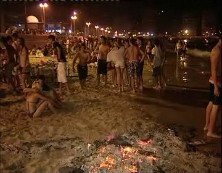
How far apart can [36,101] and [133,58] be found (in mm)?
4381

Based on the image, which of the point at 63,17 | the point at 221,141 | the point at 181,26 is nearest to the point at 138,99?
the point at 221,141

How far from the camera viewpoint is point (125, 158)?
5.78 metres

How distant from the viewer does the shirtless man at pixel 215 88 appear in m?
6.14

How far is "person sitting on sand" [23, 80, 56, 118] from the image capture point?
8.50 meters

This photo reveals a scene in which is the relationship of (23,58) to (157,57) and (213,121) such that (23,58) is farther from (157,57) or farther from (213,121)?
(213,121)

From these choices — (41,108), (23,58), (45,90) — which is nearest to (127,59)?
(23,58)

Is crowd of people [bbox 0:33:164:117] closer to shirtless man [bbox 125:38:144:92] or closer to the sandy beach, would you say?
shirtless man [bbox 125:38:144:92]

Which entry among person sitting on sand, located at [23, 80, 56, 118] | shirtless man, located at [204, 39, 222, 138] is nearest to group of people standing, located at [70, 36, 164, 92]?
person sitting on sand, located at [23, 80, 56, 118]

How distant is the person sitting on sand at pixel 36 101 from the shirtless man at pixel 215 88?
4111mm

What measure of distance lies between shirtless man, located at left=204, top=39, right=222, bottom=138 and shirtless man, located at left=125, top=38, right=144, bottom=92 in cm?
516

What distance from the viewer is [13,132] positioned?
7379 millimetres

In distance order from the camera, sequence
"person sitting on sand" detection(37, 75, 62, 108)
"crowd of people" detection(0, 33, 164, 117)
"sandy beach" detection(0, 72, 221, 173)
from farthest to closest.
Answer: "crowd of people" detection(0, 33, 164, 117) → "person sitting on sand" detection(37, 75, 62, 108) → "sandy beach" detection(0, 72, 221, 173)

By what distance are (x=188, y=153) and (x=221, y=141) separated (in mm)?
964

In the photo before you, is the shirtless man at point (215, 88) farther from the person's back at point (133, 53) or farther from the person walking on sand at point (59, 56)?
the person walking on sand at point (59, 56)
